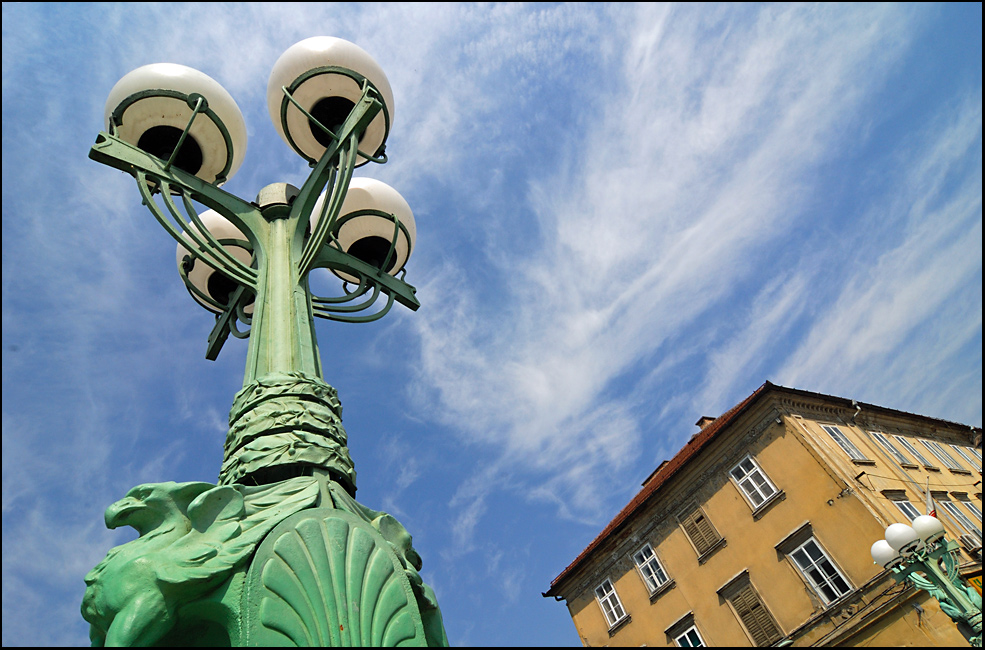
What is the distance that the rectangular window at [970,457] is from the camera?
73.6 ft

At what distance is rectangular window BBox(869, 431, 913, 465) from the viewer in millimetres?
18572

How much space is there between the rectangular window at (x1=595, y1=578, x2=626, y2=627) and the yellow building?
0.14ft

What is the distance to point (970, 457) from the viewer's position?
75.2 feet

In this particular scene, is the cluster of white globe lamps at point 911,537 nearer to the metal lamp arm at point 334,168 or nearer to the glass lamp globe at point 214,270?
the metal lamp arm at point 334,168

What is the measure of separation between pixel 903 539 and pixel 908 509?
10.8m

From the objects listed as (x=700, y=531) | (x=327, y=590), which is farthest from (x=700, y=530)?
(x=327, y=590)

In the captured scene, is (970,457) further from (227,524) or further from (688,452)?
(227,524)

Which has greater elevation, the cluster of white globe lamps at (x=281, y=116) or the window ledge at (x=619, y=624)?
the window ledge at (x=619, y=624)

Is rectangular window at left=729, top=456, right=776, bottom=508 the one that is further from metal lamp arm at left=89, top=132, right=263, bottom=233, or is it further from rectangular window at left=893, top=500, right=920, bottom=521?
metal lamp arm at left=89, top=132, right=263, bottom=233

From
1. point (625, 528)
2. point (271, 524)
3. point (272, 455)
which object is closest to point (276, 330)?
point (272, 455)

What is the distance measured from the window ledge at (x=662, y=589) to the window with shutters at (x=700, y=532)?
46.5 inches

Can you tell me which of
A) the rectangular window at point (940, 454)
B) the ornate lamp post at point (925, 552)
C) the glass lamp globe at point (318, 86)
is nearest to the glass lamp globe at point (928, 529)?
the ornate lamp post at point (925, 552)

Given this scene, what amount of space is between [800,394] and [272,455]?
18.3m

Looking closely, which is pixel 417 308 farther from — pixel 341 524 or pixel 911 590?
pixel 911 590
